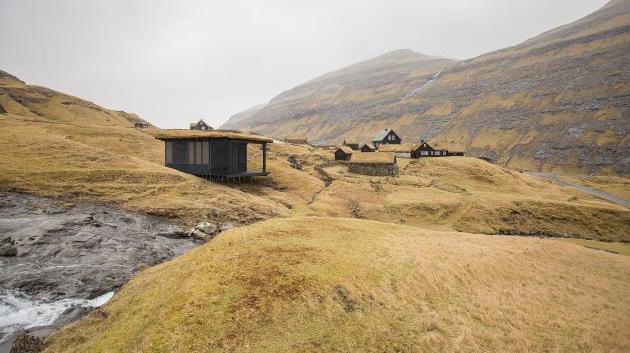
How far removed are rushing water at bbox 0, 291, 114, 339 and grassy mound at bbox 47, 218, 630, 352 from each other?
2.97 meters

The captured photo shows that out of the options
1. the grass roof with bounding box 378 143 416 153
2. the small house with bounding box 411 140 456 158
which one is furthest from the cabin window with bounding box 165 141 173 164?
the small house with bounding box 411 140 456 158

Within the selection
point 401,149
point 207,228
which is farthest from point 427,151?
point 207,228

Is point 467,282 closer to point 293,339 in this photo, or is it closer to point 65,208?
point 293,339

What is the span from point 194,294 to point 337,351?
6241mm

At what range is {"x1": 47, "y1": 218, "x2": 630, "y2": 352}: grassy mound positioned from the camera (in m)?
13.7

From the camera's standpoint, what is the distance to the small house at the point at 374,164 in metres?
77.4

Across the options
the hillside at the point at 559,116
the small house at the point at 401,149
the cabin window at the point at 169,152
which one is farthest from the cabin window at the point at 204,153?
the hillside at the point at 559,116

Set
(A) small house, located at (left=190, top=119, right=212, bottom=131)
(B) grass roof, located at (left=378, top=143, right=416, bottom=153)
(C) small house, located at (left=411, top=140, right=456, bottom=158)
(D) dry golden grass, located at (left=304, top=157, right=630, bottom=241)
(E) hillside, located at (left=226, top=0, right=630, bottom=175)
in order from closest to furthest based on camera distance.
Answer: (D) dry golden grass, located at (left=304, top=157, right=630, bottom=241) → (C) small house, located at (left=411, top=140, right=456, bottom=158) → (B) grass roof, located at (left=378, top=143, right=416, bottom=153) → (A) small house, located at (left=190, top=119, right=212, bottom=131) → (E) hillside, located at (left=226, top=0, right=630, bottom=175)

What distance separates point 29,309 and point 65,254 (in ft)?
23.8

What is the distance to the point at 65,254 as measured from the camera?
25.8 meters

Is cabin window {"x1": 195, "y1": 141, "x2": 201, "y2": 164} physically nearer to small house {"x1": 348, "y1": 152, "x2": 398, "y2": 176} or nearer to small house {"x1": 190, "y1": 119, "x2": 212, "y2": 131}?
small house {"x1": 348, "y1": 152, "x2": 398, "y2": 176}

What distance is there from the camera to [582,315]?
19.6 meters

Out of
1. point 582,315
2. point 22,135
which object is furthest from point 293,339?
point 22,135

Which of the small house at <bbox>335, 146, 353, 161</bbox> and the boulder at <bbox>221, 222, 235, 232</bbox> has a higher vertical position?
the small house at <bbox>335, 146, 353, 161</bbox>
